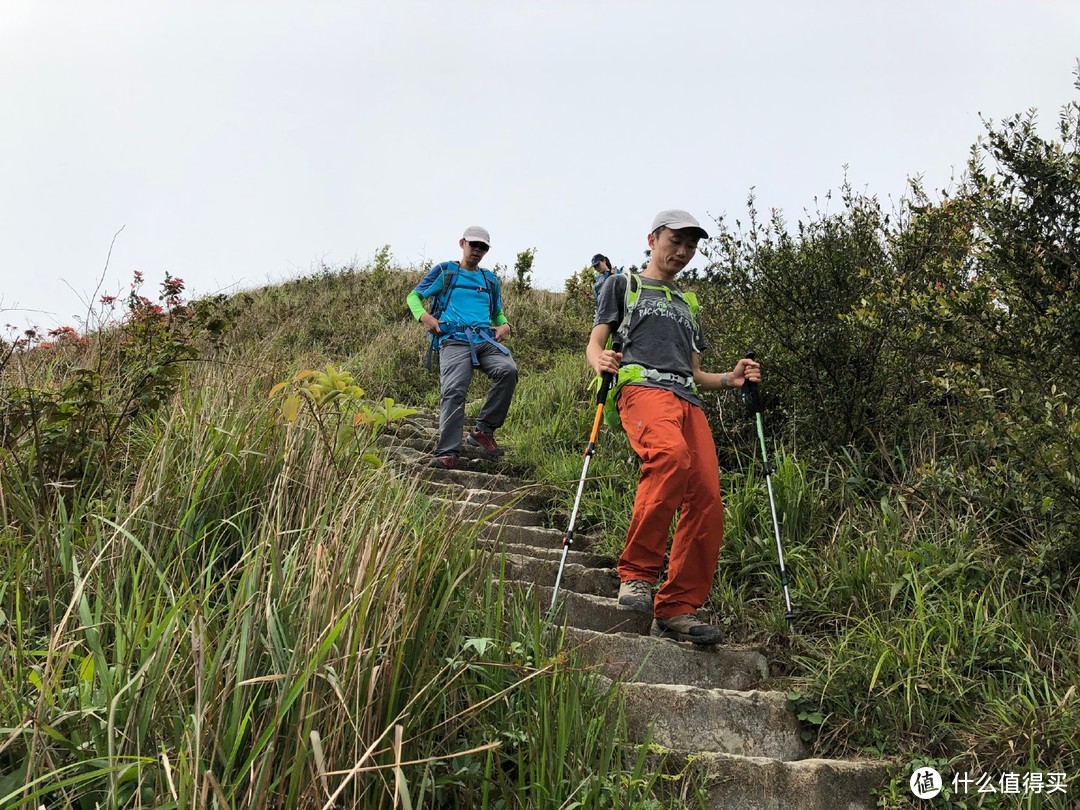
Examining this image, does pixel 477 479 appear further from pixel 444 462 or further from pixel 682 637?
pixel 682 637

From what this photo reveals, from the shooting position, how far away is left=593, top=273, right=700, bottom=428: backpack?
13.0ft

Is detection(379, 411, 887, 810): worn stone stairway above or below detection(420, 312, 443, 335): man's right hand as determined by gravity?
below

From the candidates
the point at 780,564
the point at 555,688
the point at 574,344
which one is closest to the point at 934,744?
the point at 780,564

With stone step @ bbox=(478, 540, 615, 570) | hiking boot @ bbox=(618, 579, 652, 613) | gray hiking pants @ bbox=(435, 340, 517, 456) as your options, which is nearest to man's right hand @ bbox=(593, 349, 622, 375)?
hiking boot @ bbox=(618, 579, 652, 613)

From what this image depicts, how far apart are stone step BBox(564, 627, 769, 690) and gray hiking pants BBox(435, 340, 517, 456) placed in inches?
117

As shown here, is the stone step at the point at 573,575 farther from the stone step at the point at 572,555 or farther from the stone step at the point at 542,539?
the stone step at the point at 542,539

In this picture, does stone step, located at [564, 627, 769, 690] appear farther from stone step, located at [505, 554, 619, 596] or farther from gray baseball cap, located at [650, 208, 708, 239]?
gray baseball cap, located at [650, 208, 708, 239]

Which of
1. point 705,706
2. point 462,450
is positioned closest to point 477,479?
point 462,450

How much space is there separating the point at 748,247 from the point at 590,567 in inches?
106

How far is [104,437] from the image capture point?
143 inches

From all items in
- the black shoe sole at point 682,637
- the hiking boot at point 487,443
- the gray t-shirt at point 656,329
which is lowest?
the black shoe sole at point 682,637

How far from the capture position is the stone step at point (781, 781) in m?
2.83

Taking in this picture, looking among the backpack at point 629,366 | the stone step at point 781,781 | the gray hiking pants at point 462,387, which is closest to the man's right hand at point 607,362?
the backpack at point 629,366

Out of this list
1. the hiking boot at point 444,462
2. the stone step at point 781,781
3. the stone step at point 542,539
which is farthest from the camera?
the hiking boot at point 444,462
